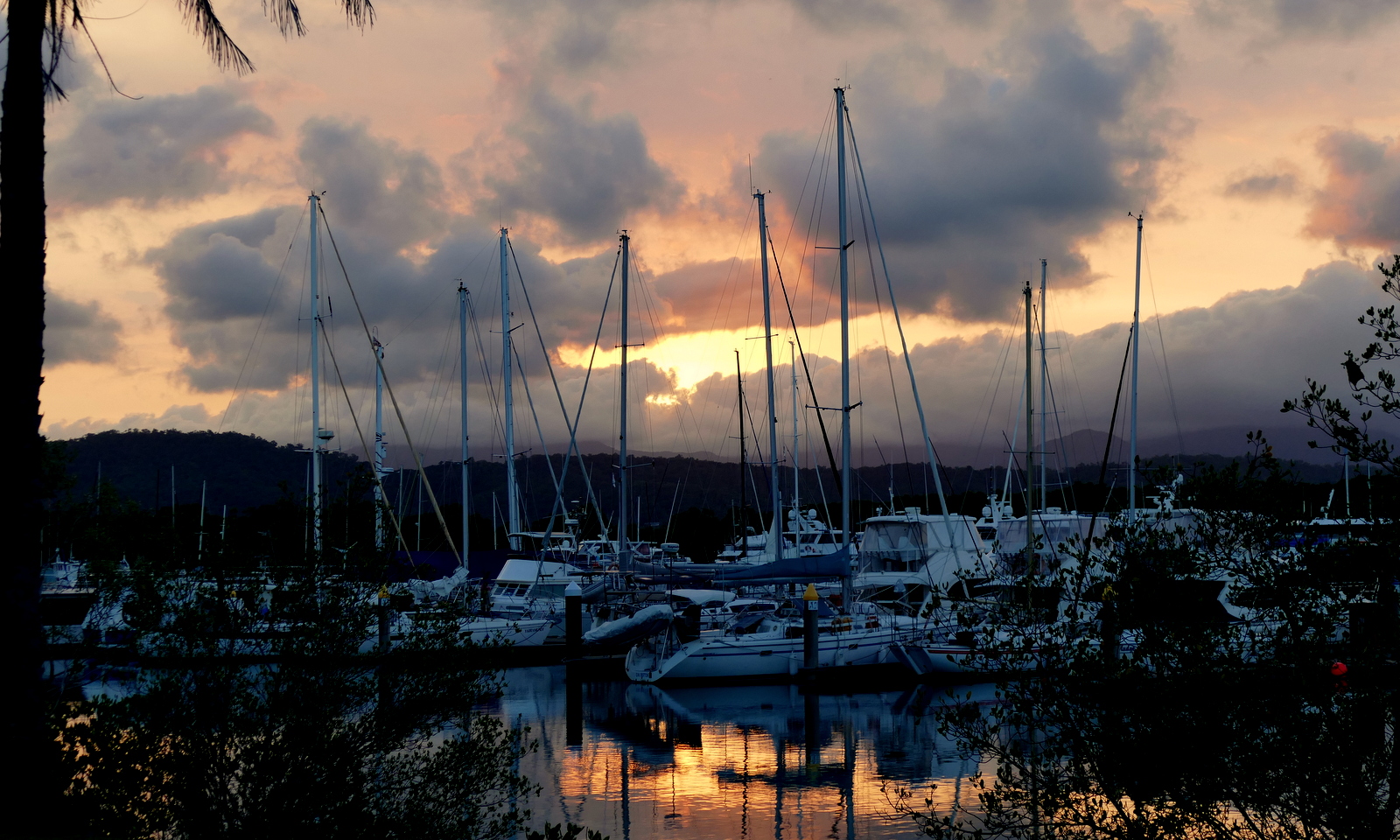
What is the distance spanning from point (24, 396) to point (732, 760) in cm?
1919

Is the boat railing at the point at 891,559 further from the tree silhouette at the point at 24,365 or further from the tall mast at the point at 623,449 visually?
the tree silhouette at the point at 24,365

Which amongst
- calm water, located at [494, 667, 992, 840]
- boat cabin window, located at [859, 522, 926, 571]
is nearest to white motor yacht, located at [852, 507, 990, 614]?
boat cabin window, located at [859, 522, 926, 571]

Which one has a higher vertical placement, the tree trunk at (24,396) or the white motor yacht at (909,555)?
the tree trunk at (24,396)

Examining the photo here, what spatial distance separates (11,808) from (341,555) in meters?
4.17

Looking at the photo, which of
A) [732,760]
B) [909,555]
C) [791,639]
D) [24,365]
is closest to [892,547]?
[909,555]

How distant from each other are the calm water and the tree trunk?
1020cm

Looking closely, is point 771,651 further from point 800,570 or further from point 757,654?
point 800,570

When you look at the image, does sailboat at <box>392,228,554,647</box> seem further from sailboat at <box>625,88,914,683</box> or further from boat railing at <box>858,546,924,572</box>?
boat railing at <box>858,546,924,572</box>

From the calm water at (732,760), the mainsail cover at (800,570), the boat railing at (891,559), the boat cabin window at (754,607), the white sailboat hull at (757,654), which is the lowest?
the calm water at (732,760)

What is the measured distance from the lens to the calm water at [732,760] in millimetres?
21562

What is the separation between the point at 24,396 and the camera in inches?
465

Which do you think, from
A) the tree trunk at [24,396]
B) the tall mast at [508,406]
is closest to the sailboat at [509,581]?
the tall mast at [508,406]

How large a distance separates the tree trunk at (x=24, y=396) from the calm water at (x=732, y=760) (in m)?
10.2

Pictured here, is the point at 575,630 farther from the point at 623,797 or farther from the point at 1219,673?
the point at 1219,673
